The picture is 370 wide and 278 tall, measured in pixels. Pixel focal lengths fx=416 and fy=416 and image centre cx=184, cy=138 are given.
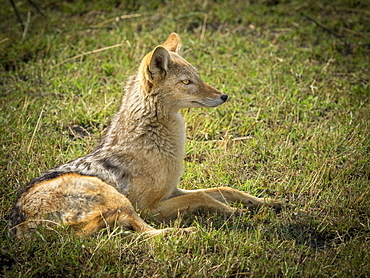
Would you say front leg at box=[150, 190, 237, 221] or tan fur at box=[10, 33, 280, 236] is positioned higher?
tan fur at box=[10, 33, 280, 236]

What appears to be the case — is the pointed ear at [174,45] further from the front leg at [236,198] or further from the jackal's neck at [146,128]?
the front leg at [236,198]

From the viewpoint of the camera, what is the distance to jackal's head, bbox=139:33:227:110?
212 inches

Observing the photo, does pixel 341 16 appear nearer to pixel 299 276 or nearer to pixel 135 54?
pixel 135 54

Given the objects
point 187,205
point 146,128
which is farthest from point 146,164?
point 187,205

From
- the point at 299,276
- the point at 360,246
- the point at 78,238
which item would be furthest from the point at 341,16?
the point at 78,238

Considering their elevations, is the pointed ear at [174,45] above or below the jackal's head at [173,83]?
above

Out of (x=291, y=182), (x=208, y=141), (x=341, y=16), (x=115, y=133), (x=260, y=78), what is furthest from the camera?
(x=341, y=16)

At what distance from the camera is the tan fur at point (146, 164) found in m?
4.89

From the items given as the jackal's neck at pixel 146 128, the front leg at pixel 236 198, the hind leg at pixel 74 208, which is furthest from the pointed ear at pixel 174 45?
the hind leg at pixel 74 208

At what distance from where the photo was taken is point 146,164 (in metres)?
5.33

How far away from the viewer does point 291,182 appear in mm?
6137

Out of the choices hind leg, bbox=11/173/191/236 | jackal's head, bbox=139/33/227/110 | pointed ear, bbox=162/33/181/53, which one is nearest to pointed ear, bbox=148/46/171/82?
jackal's head, bbox=139/33/227/110

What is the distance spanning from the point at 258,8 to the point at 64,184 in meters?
8.14

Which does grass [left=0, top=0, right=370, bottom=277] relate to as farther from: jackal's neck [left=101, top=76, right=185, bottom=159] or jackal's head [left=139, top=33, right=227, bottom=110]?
jackal's head [left=139, top=33, right=227, bottom=110]
